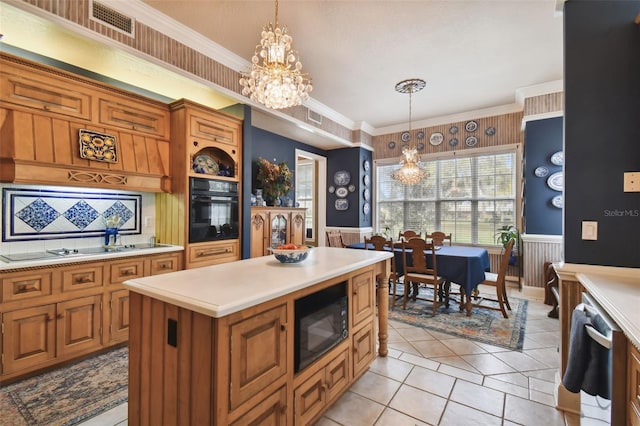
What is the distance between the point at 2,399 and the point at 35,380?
22 cm

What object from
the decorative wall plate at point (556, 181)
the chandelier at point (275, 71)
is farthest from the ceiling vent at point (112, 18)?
the decorative wall plate at point (556, 181)

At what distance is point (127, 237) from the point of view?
326 cm

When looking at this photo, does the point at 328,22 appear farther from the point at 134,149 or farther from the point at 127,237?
the point at 127,237

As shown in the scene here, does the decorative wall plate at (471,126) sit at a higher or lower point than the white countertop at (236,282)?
higher

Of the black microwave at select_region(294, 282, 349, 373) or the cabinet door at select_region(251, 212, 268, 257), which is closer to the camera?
the black microwave at select_region(294, 282, 349, 373)

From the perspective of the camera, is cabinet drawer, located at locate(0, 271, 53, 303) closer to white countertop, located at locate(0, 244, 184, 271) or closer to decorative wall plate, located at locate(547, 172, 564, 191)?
white countertop, located at locate(0, 244, 184, 271)

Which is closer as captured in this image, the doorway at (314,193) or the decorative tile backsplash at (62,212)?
the decorative tile backsplash at (62,212)

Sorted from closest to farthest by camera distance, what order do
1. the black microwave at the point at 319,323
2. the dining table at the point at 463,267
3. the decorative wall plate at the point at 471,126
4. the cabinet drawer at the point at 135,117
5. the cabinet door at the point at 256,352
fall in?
the cabinet door at the point at 256,352 < the black microwave at the point at 319,323 < the cabinet drawer at the point at 135,117 < the dining table at the point at 463,267 < the decorative wall plate at the point at 471,126

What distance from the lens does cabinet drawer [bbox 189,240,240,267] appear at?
322cm

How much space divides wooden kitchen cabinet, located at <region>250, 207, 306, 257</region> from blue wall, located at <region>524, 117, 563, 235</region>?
361cm

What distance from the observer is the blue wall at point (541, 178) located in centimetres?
425

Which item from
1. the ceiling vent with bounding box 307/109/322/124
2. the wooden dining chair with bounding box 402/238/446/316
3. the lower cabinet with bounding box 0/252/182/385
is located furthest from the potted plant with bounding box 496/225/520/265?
the lower cabinet with bounding box 0/252/182/385

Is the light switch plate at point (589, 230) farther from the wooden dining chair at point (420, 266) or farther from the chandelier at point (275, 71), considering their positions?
the chandelier at point (275, 71)

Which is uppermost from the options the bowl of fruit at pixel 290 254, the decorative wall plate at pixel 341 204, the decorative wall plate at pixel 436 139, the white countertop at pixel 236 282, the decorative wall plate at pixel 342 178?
the decorative wall plate at pixel 436 139
